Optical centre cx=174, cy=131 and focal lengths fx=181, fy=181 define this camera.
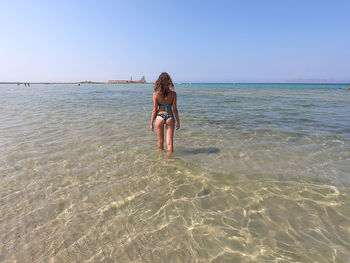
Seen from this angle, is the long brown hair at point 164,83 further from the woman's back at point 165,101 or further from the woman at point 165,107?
the woman's back at point 165,101

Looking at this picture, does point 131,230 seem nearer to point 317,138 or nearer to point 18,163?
point 18,163

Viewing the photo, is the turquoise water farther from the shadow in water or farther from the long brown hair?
the long brown hair

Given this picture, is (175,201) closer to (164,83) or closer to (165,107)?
(165,107)

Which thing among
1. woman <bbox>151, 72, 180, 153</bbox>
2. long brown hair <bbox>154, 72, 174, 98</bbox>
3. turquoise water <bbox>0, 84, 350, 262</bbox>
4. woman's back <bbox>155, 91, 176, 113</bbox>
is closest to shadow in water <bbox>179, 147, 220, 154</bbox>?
Answer: turquoise water <bbox>0, 84, 350, 262</bbox>

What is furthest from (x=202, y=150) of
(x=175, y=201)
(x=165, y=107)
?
(x=175, y=201)

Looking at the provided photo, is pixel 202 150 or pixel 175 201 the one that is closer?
pixel 175 201

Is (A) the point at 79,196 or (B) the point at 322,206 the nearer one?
(B) the point at 322,206

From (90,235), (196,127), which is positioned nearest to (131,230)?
(90,235)

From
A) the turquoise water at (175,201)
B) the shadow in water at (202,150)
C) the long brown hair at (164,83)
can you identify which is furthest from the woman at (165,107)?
the turquoise water at (175,201)

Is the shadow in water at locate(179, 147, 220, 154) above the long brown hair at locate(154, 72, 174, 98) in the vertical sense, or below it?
below

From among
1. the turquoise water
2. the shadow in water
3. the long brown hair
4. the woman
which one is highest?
the long brown hair

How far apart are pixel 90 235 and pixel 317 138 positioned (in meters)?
8.40

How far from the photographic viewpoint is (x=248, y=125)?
30.9 ft

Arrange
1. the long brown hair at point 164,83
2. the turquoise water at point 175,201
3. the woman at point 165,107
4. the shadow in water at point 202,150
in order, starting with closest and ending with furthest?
the turquoise water at point 175,201
the long brown hair at point 164,83
the woman at point 165,107
the shadow in water at point 202,150
